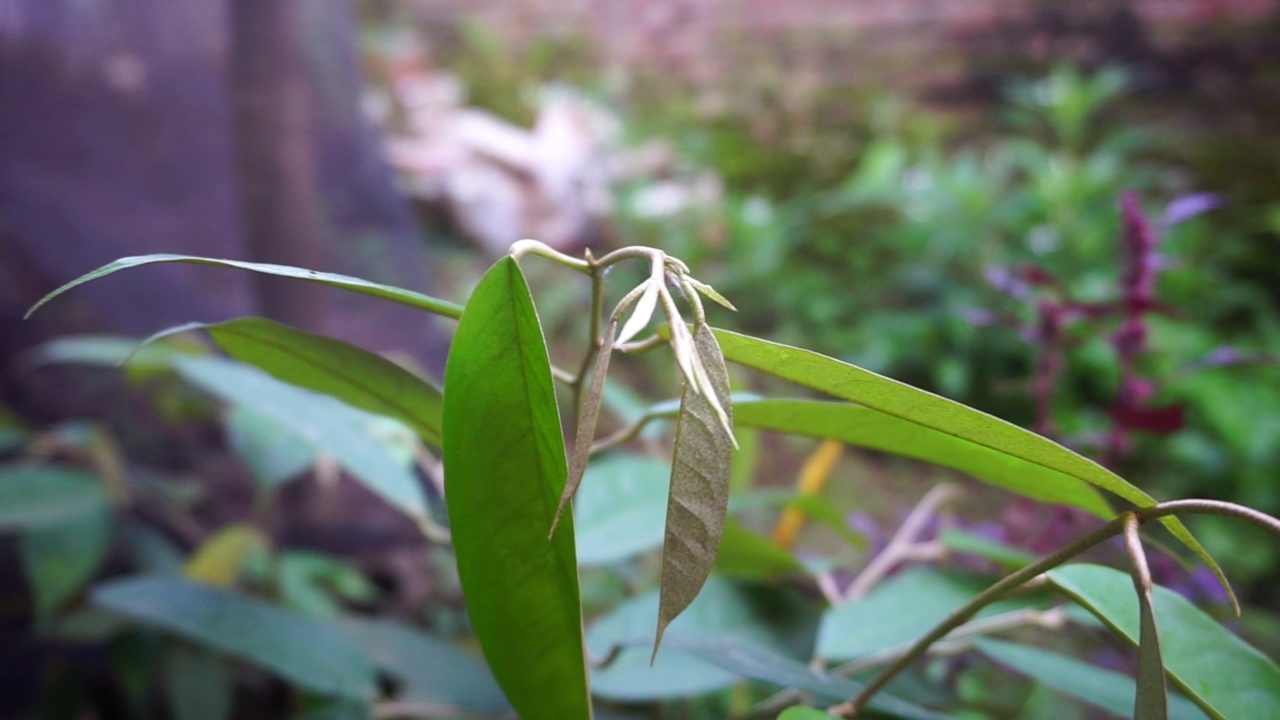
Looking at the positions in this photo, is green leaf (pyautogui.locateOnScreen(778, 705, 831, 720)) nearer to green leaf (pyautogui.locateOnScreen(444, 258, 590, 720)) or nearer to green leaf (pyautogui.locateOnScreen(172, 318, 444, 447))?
green leaf (pyautogui.locateOnScreen(444, 258, 590, 720))

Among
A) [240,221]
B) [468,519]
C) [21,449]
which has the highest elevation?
[240,221]

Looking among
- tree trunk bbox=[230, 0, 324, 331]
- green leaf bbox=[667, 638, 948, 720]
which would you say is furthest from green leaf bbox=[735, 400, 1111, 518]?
tree trunk bbox=[230, 0, 324, 331]

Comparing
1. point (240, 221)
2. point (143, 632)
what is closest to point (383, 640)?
point (143, 632)

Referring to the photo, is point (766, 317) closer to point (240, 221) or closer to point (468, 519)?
point (240, 221)

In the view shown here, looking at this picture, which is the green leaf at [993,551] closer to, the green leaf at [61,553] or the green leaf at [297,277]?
the green leaf at [297,277]

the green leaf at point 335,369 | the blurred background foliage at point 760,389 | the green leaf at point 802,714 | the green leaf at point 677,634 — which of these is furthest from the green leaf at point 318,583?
the green leaf at point 802,714

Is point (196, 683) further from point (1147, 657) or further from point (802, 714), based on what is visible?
point (1147, 657)
